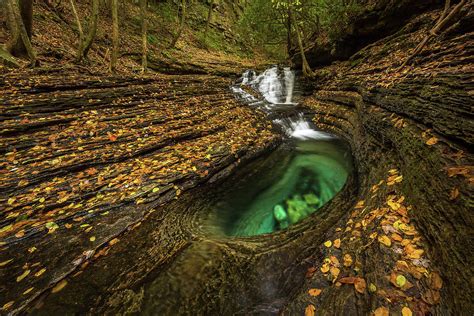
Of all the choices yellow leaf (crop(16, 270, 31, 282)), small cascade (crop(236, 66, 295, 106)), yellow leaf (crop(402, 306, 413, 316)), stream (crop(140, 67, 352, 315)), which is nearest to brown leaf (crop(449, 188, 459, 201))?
yellow leaf (crop(402, 306, 413, 316))

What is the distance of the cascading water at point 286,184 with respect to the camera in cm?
505

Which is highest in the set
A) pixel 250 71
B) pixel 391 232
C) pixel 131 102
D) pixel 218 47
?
pixel 218 47

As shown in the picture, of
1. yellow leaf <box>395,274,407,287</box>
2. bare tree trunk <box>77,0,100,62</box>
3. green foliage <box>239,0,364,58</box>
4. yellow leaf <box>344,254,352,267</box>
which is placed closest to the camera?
yellow leaf <box>395,274,407,287</box>

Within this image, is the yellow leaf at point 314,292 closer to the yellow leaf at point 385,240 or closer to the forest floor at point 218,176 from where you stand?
the forest floor at point 218,176

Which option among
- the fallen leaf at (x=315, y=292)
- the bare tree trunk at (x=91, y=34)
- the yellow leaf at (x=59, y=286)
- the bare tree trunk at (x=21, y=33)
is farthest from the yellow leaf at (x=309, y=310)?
the bare tree trunk at (x=91, y=34)

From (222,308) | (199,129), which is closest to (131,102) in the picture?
(199,129)

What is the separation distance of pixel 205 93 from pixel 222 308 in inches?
380

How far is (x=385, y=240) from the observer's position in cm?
277

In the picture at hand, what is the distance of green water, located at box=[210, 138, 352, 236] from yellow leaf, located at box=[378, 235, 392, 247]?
211 centimetres

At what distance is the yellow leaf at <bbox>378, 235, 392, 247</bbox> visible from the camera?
2.71 meters

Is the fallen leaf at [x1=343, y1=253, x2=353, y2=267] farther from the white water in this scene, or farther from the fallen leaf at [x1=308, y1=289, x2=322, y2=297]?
the white water

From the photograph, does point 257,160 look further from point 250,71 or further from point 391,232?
point 250,71

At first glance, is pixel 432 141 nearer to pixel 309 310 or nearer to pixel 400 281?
pixel 400 281

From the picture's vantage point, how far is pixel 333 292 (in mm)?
2584
